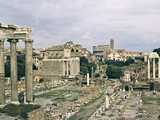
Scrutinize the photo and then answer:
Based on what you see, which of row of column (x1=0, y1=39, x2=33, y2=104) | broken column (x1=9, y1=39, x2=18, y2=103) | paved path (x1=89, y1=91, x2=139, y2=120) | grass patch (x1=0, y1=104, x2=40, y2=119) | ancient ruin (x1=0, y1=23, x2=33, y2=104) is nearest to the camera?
grass patch (x1=0, y1=104, x2=40, y2=119)

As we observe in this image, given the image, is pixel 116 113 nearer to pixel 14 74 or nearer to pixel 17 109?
pixel 14 74

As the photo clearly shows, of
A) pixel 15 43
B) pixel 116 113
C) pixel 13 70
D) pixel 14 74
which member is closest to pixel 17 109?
pixel 14 74

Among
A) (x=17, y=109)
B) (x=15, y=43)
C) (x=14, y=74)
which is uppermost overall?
(x=15, y=43)

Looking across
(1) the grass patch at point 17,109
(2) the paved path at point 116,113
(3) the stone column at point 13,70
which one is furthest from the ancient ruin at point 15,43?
(2) the paved path at point 116,113

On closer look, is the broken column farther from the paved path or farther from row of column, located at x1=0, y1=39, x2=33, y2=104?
the paved path

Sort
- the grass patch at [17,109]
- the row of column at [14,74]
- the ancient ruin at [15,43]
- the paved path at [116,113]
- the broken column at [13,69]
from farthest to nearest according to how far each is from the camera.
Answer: the paved path at [116,113], the broken column at [13,69], the ancient ruin at [15,43], the row of column at [14,74], the grass patch at [17,109]

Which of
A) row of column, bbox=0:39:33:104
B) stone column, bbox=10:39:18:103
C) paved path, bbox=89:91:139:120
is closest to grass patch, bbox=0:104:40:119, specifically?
row of column, bbox=0:39:33:104

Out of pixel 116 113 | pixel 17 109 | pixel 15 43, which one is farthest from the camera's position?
pixel 116 113

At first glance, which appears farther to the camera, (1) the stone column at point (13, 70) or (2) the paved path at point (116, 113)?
(2) the paved path at point (116, 113)

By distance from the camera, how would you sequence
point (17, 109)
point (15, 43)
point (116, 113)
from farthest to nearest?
point (116, 113) < point (15, 43) < point (17, 109)

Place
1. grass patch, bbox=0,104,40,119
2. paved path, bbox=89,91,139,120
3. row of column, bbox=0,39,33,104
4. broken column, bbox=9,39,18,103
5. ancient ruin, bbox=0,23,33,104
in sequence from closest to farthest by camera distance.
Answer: grass patch, bbox=0,104,40,119 → row of column, bbox=0,39,33,104 → ancient ruin, bbox=0,23,33,104 → broken column, bbox=9,39,18,103 → paved path, bbox=89,91,139,120

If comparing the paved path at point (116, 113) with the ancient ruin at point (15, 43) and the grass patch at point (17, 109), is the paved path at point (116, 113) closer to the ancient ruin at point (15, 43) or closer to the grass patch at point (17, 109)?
the ancient ruin at point (15, 43)

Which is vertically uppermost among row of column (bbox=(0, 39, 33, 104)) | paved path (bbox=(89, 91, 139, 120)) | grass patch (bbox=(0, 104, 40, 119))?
row of column (bbox=(0, 39, 33, 104))

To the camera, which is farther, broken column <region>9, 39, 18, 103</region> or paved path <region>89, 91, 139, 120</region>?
paved path <region>89, 91, 139, 120</region>
